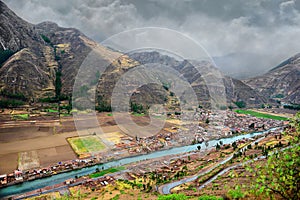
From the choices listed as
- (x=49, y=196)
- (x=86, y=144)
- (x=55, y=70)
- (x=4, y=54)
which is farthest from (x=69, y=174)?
(x=4, y=54)

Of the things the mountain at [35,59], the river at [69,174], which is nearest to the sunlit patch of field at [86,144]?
the river at [69,174]

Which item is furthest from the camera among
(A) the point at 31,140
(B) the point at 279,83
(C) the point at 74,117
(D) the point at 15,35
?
(B) the point at 279,83

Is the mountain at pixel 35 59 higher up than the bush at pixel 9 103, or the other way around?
the mountain at pixel 35 59

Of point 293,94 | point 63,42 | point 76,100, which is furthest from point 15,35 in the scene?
point 293,94

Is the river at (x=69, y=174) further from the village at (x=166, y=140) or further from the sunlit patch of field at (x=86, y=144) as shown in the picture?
the sunlit patch of field at (x=86, y=144)

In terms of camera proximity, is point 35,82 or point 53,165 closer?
point 53,165

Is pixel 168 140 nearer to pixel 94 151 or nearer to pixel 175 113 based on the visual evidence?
pixel 94 151

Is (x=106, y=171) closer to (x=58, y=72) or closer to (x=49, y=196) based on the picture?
(x=49, y=196)
